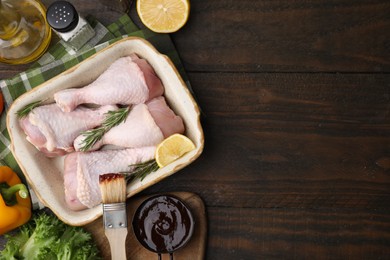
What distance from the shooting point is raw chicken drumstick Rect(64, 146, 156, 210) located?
1841 mm

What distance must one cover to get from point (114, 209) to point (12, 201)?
38 cm

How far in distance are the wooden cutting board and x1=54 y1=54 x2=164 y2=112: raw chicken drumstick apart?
1.23 feet

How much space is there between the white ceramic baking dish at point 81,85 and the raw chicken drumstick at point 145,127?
58 mm

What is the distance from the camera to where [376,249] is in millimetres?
1940

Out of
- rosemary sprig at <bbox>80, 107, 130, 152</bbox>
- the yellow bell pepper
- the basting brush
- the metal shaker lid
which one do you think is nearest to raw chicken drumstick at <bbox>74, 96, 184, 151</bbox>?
rosemary sprig at <bbox>80, 107, 130, 152</bbox>

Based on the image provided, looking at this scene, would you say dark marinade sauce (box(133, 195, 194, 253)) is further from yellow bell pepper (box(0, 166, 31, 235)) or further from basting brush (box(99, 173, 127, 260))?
yellow bell pepper (box(0, 166, 31, 235))

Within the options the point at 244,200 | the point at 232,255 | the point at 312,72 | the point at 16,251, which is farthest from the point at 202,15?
the point at 16,251

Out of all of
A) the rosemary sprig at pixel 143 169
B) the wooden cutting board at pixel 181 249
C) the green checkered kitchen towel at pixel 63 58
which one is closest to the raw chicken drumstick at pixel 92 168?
the rosemary sprig at pixel 143 169

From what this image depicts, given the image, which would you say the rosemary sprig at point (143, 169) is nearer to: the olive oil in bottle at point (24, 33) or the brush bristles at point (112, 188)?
the brush bristles at point (112, 188)

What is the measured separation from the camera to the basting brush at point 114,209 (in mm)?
1802

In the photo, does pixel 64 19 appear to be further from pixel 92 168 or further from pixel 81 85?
pixel 92 168

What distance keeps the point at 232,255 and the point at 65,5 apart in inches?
41.8

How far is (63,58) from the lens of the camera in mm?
1953

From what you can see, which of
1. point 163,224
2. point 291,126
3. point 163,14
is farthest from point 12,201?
point 291,126
